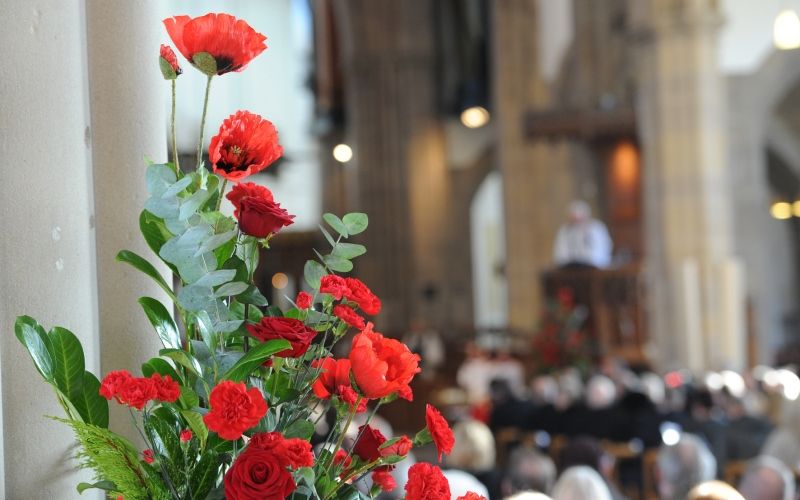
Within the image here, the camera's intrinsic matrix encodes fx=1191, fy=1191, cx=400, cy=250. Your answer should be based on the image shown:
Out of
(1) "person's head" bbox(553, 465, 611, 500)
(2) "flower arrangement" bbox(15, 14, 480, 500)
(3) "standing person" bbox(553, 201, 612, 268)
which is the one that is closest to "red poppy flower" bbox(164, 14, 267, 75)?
(2) "flower arrangement" bbox(15, 14, 480, 500)

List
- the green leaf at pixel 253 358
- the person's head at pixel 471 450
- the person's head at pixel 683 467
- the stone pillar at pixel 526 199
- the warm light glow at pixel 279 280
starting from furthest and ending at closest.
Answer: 1. the warm light glow at pixel 279 280
2. the stone pillar at pixel 526 199
3. the person's head at pixel 471 450
4. the person's head at pixel 683 467
5. the green leaf at pixel 253 358

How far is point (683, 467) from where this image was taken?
548cm

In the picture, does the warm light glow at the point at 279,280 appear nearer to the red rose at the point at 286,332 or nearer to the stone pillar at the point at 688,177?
the stone pillar at the point at 688,177

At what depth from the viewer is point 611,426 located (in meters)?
8.20

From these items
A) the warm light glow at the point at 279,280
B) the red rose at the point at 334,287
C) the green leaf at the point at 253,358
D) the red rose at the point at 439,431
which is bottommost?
the red rose at the point at 439,431

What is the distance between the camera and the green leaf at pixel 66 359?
1783 mm

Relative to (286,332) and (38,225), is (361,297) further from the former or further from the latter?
(38,225)

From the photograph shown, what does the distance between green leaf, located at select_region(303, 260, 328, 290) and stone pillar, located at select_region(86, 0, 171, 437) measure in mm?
384

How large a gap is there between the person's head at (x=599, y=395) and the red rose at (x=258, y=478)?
7095mm

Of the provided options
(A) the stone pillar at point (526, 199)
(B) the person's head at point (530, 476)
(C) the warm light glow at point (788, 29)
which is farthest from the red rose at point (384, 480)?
(A) the stone pillar at point (526, 199)

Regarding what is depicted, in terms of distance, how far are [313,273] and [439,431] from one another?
32 cm

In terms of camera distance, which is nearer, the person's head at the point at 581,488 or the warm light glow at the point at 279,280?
the person's head at the point at 581,488

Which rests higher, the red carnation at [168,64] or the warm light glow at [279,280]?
the warm light glow at [279,280]

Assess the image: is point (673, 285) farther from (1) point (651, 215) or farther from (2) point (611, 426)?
(2) point (611, 426)
